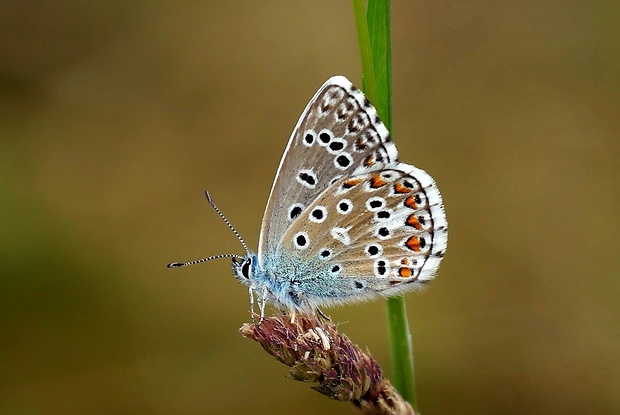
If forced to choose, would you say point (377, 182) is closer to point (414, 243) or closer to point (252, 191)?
point (414, 243)

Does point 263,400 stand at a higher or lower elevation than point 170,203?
lower

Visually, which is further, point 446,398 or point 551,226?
point 551,226

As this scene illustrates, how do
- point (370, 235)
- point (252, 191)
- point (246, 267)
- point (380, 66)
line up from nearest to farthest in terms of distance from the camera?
point (380, 66) → point (370, 235) → point (246, 267) → point (252, 191)

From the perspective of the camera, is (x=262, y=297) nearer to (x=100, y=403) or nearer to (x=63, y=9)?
(x=100, y=403)

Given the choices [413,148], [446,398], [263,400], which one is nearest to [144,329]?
[263,400]

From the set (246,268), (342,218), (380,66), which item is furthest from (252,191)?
(380,66)

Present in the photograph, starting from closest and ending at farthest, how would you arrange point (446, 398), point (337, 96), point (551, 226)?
point (337, 96) < point (446, 398) < point (551, 226)
